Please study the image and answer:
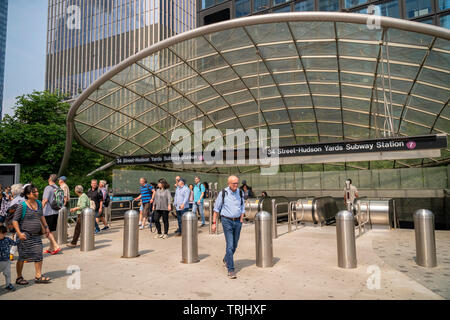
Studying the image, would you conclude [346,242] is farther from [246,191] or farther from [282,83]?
[282,83]

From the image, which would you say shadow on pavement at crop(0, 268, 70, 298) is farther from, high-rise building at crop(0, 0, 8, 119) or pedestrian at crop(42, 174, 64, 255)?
high-rise building at crop(0, 0, 8, 119)

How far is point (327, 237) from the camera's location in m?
11.3

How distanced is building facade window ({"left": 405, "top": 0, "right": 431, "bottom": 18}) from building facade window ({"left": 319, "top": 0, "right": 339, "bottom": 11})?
6.63 m

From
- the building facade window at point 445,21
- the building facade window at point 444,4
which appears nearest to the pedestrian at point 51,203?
the building facade window at point 445,21

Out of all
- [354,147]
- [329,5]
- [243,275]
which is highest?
[329,5]

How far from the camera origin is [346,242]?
686cm

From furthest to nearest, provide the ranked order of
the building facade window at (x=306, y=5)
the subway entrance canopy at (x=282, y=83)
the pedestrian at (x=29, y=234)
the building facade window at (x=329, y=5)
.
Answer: the building facade window at (x=306, y=5) < the building facade window at (x=329, y=5) < the subway entrance canopy at (x=282, y=83) < the pedestrian at (x=29, y=234)

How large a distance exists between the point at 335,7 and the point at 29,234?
111ft

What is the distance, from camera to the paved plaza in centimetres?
516

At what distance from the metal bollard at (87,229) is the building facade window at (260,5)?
34.3 meters

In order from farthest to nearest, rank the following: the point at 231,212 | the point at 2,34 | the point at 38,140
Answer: the point at 2,34, the point at 38,140, the point at 231,212

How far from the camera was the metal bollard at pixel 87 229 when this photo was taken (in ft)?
29.1

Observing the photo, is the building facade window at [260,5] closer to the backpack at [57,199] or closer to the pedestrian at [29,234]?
the backpack at [57,199]

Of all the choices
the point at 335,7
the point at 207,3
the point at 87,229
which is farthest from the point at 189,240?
the point at 207,3
